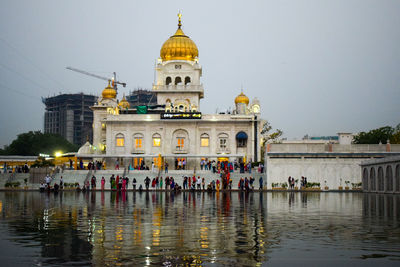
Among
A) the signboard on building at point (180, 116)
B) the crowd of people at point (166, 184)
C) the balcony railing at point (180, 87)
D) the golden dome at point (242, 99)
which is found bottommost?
the crowd of people at point (166, 184)

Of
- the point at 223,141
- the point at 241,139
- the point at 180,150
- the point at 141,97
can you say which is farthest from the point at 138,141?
the point at 141,97

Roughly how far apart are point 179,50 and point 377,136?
37.9m

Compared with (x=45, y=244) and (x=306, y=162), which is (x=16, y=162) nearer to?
(x=306, y=162)

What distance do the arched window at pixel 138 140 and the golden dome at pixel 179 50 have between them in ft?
43.4

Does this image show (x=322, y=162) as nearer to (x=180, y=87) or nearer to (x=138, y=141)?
(x=138, y=141)

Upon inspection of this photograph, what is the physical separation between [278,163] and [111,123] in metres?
25.8

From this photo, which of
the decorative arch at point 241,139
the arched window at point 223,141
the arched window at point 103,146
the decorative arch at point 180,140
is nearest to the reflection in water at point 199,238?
the decorative arch at point 241,139

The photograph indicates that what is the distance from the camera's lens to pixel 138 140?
228 feet

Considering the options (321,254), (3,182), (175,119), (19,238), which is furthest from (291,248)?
(175,119)

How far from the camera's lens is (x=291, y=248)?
10648mm

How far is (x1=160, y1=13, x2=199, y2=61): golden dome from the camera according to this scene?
246 feet

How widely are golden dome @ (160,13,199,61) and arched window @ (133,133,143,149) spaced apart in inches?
520

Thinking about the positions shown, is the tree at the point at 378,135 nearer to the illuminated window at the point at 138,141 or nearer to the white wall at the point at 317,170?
the white wall at the point at 317,170

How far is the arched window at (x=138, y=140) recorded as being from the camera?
69.4 meters
